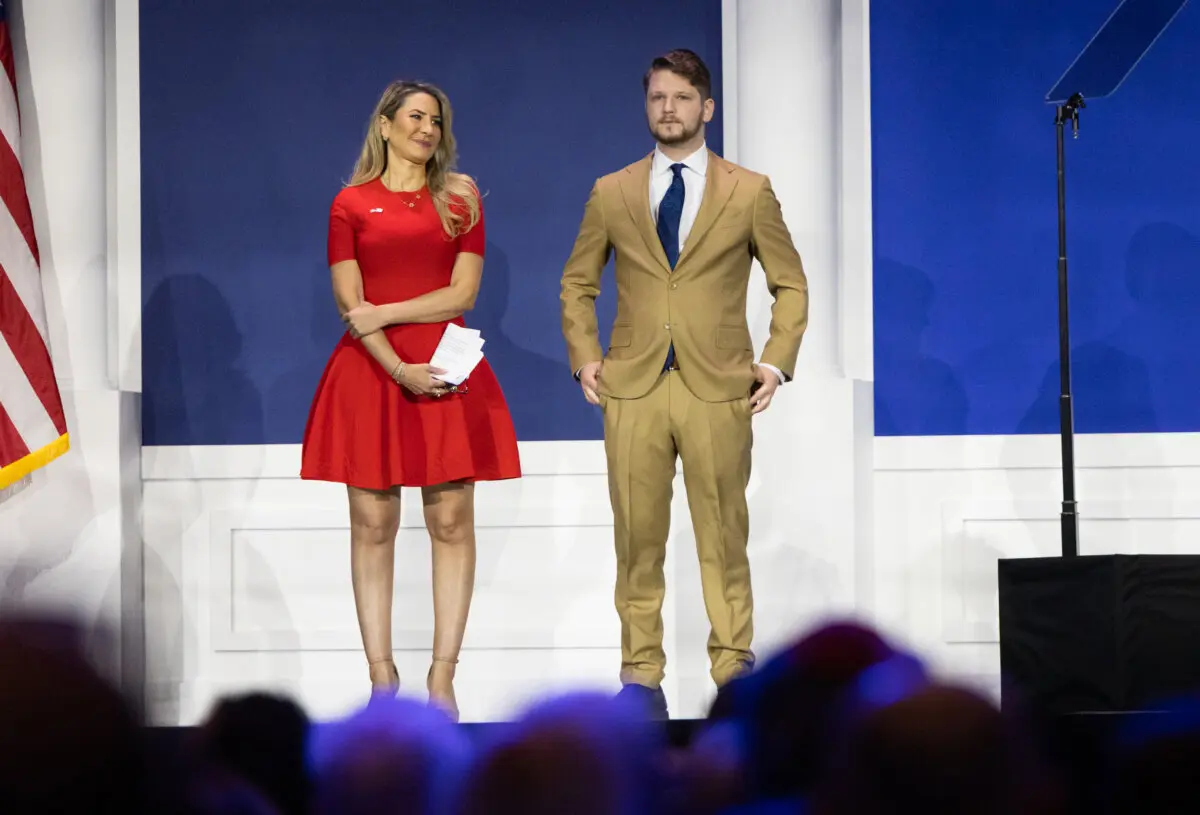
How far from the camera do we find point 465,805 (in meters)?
0.74

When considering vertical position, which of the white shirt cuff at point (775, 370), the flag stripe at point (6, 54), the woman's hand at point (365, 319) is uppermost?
the flag stripe at point (6, 54)

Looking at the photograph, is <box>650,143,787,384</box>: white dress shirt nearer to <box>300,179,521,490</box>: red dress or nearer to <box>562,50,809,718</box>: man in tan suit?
<box>562,50,809,718</box>: man in tan suit

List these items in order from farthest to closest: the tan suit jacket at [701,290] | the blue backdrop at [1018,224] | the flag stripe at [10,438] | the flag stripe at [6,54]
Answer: the blue backdrop at [1018,224] < the flag stripe at [6,54] < the flag stripe at [10,438] < the tan suit jacket at [701,290]

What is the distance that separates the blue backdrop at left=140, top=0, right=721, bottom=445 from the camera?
4348mm

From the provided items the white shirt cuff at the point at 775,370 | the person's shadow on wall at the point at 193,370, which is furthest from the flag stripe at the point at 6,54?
the white shirt cuff at the point at 775,370

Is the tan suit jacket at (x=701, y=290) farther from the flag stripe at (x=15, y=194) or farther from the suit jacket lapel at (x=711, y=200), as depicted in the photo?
the flag stripe at (x=15, y=194)

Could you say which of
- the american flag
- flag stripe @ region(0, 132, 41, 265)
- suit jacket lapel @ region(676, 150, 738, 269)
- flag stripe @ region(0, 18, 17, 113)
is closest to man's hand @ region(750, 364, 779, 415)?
suit jacket lapel @ region(676, 150, 738, 269)

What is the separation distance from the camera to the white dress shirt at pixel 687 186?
3.28 metres

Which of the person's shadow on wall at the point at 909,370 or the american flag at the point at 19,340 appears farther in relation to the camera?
the person's shadow on wall at the point at 909,370

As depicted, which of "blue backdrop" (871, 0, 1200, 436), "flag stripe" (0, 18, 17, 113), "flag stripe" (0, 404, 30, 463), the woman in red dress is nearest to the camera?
the woman in red dress

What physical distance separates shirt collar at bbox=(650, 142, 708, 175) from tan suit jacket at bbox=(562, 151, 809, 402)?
22 mm

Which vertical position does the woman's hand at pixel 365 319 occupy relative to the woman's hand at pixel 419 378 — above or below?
above

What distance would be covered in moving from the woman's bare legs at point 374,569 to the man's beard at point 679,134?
1.10 metres

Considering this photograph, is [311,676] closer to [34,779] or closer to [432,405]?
[432,405]
